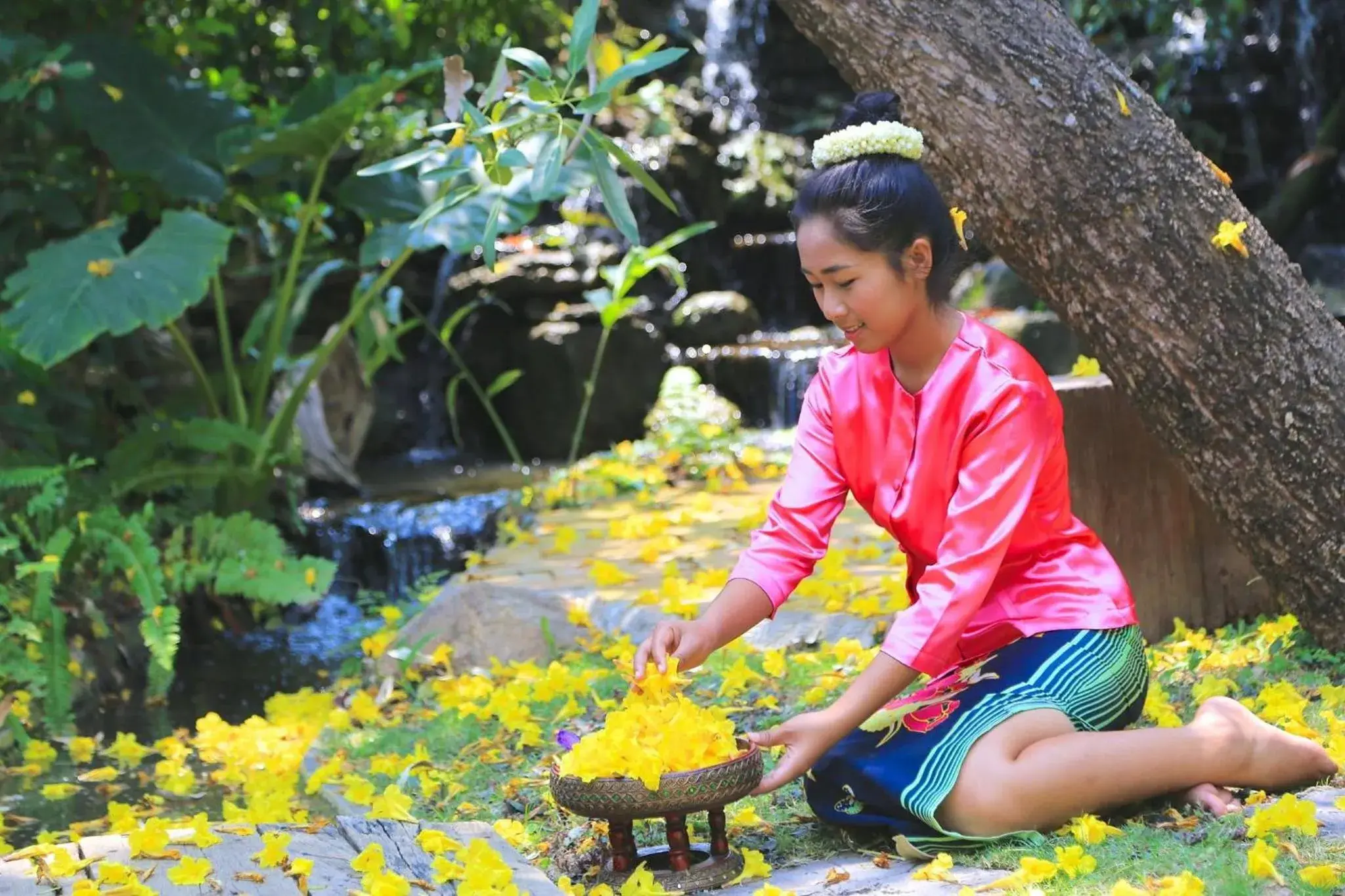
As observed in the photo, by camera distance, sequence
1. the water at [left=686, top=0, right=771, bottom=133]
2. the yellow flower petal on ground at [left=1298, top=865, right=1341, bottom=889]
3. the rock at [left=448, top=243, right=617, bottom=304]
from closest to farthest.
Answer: the yellow flower petal on ground at [left=1298, top=865, right=1341, bottom=889] → the rock at [left=448, top=243, right=617, bottom=304] → the water at [left=686, top=0, right=771, bottom=133]

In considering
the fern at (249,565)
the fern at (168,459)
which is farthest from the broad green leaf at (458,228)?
the fern at (249,565)

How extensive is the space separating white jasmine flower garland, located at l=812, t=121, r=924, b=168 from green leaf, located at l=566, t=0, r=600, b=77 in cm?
51

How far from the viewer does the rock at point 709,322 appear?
9.61 meters

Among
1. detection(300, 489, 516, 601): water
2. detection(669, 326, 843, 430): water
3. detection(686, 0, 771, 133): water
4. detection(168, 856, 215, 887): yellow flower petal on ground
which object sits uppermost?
detection(686, 0, 771, 133): water

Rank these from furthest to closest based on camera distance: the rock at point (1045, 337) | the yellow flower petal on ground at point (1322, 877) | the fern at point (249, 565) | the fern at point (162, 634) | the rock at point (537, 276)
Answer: the rock at point (537, 276) → the rock at point (1045, 337) → the fern at point (249, 565) → the fern at point (162, 634) → the yellow flower petal on ground at point (1322, 877)

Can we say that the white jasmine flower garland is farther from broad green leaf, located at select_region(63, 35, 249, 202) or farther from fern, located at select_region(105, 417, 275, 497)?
broad green leaf, located at select_region(63, 35, 249, 202)

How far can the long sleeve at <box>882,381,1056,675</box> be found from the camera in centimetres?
226

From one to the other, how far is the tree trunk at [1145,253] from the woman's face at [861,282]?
775mm

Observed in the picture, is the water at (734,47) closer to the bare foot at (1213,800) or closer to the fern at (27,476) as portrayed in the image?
the fern at (27,476)

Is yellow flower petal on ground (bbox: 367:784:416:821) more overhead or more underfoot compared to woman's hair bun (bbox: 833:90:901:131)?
more underfoot

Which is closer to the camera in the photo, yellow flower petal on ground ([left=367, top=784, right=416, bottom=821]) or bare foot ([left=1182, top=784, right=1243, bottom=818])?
bare foot ([left=1182, top=784, right=1243, bottom=818])

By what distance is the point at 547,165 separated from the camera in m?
2.53

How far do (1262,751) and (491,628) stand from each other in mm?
2317

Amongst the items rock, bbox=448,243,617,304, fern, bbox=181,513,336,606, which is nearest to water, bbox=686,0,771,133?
rock, bbox=448,243,617,304
